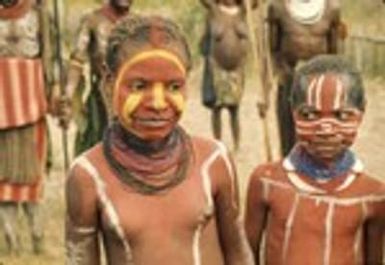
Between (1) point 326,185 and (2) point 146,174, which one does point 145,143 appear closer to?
(2) point 146,174

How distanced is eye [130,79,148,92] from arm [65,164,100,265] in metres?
0.29

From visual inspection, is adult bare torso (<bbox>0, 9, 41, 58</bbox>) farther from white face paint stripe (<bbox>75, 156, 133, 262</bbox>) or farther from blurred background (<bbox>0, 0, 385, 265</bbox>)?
white face paint stripe (<bbox>75, 156, 133, 262</bbox>)

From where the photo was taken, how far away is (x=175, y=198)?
3.57 meters

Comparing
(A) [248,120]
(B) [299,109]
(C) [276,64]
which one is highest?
(B) [299,109]

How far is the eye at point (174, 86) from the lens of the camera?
352 cm

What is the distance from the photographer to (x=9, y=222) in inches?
305

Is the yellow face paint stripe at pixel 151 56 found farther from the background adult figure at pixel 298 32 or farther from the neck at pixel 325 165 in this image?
the background adult figure at pixel 298 32

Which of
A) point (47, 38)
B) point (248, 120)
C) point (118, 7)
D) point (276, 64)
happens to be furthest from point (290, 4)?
point (248, 120)

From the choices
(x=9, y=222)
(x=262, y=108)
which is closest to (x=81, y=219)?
(x=9, y=222)

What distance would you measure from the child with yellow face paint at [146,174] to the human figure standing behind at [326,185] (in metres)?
0.56

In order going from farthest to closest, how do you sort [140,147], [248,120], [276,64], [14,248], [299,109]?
[248,120], [276,64], [14,248], [299,109], [140,147]

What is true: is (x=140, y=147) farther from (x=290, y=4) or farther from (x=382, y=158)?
(x=382, y=158)

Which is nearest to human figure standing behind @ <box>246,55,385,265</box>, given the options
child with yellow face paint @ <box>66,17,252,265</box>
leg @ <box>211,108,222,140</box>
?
child with yellow face paint @ <box>66,17,252,265</box>

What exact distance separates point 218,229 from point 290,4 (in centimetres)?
525
